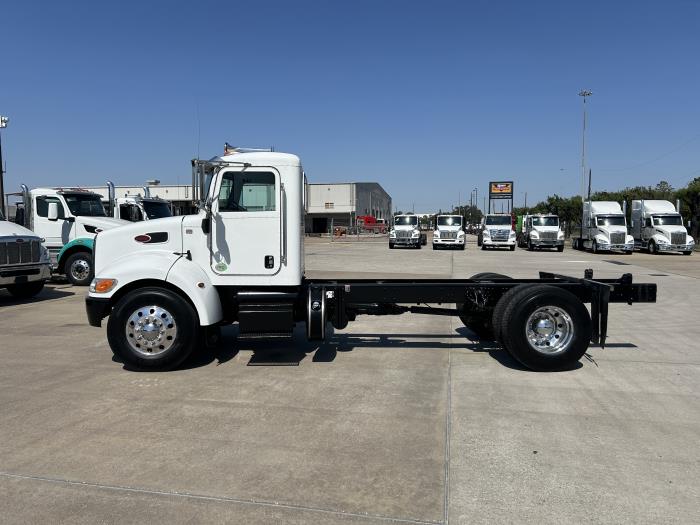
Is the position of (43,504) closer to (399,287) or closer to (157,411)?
(157,411)

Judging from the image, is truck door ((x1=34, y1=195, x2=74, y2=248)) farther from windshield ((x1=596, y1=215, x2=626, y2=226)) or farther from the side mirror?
windshield ((x1=596, y1=215, x2=626, y2=226))

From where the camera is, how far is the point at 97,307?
5.97m

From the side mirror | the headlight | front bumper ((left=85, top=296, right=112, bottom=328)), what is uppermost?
the side mirror

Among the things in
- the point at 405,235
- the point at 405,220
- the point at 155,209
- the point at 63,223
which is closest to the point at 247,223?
the point at 63,223

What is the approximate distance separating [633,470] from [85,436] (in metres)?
4.10

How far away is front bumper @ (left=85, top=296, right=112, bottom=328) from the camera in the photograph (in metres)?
5.93

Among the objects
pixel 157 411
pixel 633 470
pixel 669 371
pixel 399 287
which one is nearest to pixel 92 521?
pixel 157 411

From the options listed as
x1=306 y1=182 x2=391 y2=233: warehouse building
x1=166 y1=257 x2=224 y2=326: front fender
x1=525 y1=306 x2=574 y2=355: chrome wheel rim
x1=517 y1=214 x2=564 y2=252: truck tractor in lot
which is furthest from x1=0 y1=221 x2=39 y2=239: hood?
x1=306 y1=182 x2=391 y2=233: warehouse building

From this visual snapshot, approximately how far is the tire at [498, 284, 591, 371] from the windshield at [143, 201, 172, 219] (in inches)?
514

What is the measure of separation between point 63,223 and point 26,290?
276cm

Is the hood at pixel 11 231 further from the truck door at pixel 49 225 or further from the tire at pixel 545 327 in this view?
the tire at pixel 545 327

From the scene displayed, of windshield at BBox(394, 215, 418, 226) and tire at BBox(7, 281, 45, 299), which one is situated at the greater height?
windshield at BBox(394, 215, 418, 226)

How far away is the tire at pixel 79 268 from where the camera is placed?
44.4 feet

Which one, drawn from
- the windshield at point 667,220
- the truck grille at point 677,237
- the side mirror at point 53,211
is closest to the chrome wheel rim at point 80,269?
the side mirror at point 53,211
